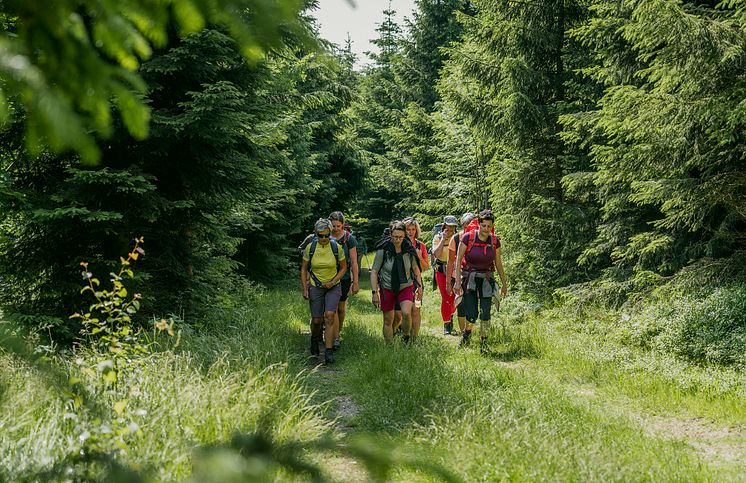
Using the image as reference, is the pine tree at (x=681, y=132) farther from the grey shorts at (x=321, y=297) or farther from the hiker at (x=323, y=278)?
the grey shorts at (x=321, y=297)

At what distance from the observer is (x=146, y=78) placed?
7.87 metres

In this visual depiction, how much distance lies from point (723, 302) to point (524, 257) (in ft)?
20.1

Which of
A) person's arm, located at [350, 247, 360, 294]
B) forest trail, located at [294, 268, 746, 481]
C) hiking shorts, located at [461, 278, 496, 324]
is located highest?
person's arm, located at [350, 247, 360, 294]

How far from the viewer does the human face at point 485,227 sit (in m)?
8.60

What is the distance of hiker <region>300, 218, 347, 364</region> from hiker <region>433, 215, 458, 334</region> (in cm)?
307

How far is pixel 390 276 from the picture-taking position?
29.2 ft

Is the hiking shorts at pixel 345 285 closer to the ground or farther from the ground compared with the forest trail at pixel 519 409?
farther from the ground

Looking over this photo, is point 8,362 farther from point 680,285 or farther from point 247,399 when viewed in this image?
point 680,285

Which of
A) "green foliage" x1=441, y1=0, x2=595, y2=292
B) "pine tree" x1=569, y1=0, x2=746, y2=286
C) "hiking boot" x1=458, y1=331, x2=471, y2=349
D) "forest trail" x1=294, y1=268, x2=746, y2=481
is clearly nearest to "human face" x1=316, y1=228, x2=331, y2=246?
"forest trail" x1=294, y1=268, x2=746, y2=481

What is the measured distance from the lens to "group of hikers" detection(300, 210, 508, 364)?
8.47 m

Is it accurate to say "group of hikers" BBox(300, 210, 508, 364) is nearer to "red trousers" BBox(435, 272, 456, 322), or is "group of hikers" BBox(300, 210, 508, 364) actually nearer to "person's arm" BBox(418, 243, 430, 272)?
"person's arm" BBox(418, 243, 430, 272)

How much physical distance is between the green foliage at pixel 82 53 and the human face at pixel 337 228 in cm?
745

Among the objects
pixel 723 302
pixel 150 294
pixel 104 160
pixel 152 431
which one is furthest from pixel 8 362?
pixel 723 302

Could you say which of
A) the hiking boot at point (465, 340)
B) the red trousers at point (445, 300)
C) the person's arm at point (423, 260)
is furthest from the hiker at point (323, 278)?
the red trousers at point (445, 300)
